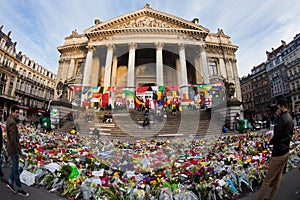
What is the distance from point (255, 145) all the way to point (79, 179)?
21.7 feet

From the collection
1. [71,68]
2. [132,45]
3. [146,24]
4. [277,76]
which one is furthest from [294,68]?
[71,68]

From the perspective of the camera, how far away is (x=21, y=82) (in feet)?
118

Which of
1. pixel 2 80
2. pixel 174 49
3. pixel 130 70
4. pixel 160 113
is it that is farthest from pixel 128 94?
pixel 2 80

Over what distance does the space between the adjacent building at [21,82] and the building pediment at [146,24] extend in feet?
67.0

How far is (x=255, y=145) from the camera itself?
619cm

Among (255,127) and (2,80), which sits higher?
(2,80)

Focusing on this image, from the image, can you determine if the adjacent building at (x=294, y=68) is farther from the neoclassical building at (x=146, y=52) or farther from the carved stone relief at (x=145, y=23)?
the carved stone relief at (x=145, y=23)

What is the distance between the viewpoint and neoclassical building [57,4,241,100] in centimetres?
2425

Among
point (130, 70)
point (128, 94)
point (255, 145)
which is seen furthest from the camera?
point (130, 70)

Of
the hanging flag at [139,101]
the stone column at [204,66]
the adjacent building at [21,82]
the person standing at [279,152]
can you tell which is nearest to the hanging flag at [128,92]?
the hanging flag at [139,101]

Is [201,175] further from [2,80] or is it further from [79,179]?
[2,80]

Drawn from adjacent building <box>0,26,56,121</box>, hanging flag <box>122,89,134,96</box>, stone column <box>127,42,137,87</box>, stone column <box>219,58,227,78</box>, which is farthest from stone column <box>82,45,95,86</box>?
stone column <box>219,58,227,78</box>

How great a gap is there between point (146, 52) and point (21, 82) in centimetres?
3151

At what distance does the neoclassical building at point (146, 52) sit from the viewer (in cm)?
2425
